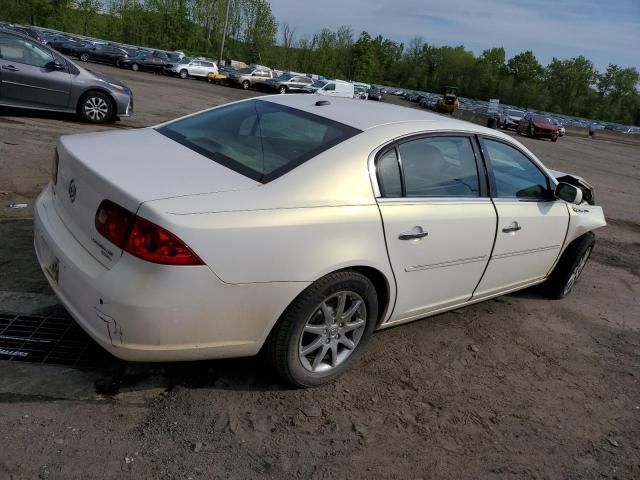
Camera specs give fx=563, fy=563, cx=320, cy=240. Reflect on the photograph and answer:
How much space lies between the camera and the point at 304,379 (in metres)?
3.15

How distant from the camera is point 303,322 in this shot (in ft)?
9.66

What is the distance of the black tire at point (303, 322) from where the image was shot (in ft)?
9.49

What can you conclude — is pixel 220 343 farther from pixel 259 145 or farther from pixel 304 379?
pixel 259 145

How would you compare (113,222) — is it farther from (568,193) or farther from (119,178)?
(568,193)

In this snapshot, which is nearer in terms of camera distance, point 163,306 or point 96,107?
point 163,306

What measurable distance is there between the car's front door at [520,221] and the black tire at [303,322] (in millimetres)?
1266

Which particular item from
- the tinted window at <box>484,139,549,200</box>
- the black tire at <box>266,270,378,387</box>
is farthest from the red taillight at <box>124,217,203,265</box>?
the tinted window at <box>484,139,549,200</box>

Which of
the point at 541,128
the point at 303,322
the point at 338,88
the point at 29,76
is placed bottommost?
the point at 303,322

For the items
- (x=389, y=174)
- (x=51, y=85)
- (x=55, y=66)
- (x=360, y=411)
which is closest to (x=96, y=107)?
(x=51, y=85)

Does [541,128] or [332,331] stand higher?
[541,128]

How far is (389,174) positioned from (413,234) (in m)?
0.38

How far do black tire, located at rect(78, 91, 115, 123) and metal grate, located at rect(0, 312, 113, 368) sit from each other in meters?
8.09

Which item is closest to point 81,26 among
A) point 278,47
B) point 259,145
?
point 278,47

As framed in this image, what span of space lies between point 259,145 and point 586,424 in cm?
254
